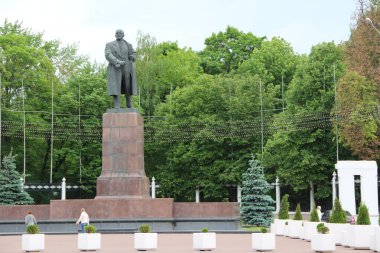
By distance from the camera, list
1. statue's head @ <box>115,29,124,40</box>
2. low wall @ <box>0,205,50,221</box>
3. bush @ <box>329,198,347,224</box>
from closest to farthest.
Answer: bush @ <box>329,198,347,224</box>
statue's head @ <box>115,29,124,40</box>
low wall @ <box>0,205,50,221</box>

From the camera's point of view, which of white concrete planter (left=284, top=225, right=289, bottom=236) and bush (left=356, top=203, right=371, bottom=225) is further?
white concrete planter (left=284, top=225, right=289, bottom=236)

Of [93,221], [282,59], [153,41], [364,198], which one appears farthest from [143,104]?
[93,221]

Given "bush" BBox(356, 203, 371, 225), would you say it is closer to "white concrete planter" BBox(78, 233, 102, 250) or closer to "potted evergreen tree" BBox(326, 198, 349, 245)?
"potted evergreen tree" BBox(326, 198, 349, 245)

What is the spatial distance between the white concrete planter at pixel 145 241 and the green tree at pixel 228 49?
5091 cm

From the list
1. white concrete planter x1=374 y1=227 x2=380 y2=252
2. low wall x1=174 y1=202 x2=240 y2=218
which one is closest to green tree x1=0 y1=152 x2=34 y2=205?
low wall x1=174 y1=202 x2=240 y2=218

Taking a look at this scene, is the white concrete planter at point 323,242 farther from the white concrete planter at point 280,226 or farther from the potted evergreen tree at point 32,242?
the white concrete planter at point 280,226

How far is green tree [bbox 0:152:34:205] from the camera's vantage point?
152 ft

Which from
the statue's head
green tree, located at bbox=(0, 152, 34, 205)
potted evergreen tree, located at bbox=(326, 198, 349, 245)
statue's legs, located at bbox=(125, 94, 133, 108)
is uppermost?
the statue's head

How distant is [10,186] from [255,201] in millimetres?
14780

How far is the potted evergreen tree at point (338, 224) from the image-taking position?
79.4 ft

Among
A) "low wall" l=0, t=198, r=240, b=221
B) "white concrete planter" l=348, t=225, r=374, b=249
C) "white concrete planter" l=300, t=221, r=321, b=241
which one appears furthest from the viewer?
"low wall" l=0, t=198, r=240, b=221

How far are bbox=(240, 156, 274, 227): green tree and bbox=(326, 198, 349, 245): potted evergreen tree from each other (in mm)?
16660

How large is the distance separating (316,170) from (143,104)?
18976 millimetres

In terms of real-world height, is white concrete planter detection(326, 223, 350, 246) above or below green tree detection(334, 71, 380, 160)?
below
